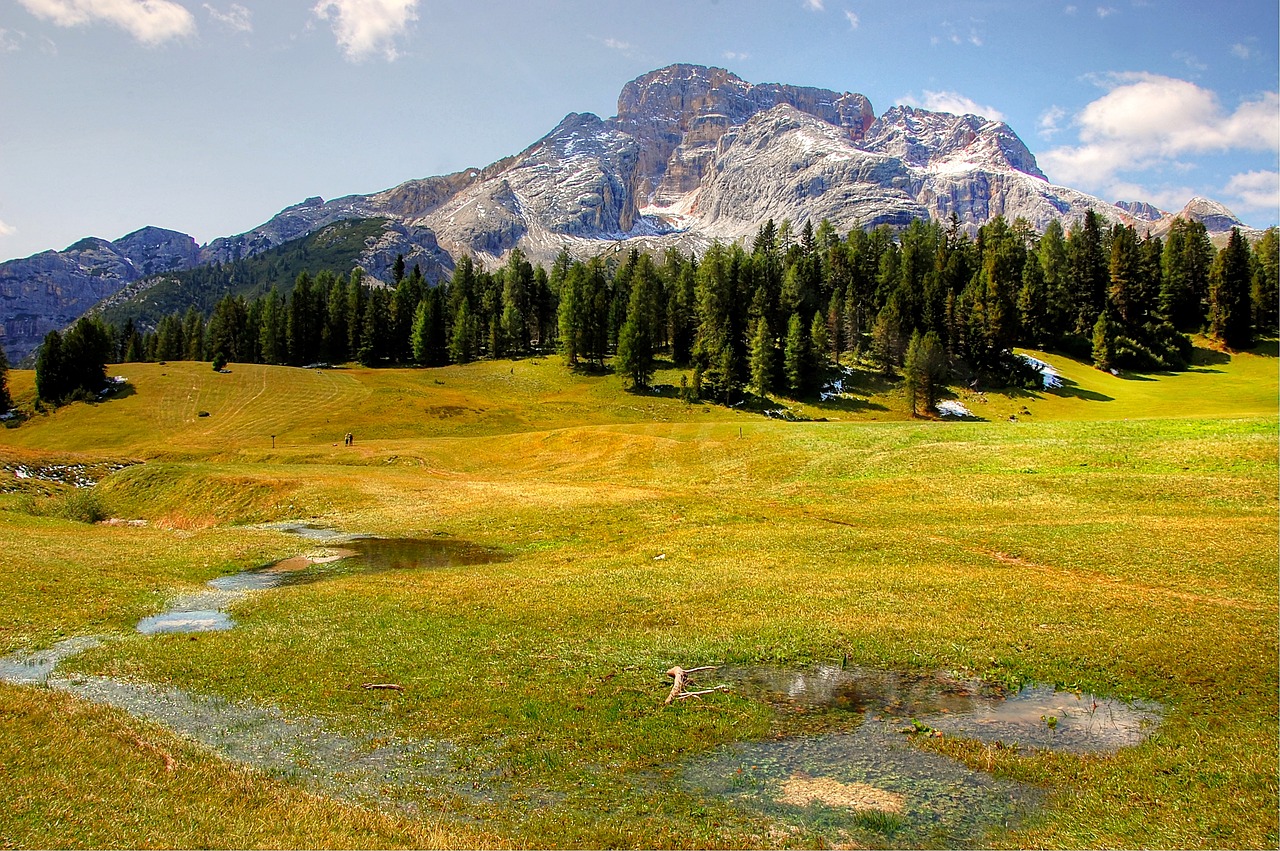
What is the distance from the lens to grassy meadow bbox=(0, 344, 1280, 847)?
32.9 feet

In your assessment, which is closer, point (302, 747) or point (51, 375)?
point (302, 747)

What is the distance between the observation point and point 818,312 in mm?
119625

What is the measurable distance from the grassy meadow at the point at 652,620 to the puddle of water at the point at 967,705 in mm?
564

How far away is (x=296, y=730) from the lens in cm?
1260

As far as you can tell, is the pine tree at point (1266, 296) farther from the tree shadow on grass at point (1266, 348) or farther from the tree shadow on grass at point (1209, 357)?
the tree shadow on grass at point (1209, 357)

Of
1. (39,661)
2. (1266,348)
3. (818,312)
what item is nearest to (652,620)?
(39,661)

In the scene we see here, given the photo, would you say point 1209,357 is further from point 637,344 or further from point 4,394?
point 4,394

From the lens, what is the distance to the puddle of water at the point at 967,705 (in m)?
12.9

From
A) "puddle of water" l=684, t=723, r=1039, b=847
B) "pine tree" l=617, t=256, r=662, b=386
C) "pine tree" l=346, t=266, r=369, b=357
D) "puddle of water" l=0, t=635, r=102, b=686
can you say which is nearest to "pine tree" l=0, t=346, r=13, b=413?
"pine tree" l=346, t=266, r=369, b=357

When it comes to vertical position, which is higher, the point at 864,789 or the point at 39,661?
the point at 39,661

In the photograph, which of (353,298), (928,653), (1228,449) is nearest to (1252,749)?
(928,653)

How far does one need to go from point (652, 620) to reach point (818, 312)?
355 feet

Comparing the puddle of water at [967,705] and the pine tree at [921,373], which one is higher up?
the pine tree at [921,373]

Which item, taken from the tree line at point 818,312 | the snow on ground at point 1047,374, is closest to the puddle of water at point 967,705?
the tree line at point 818,312
